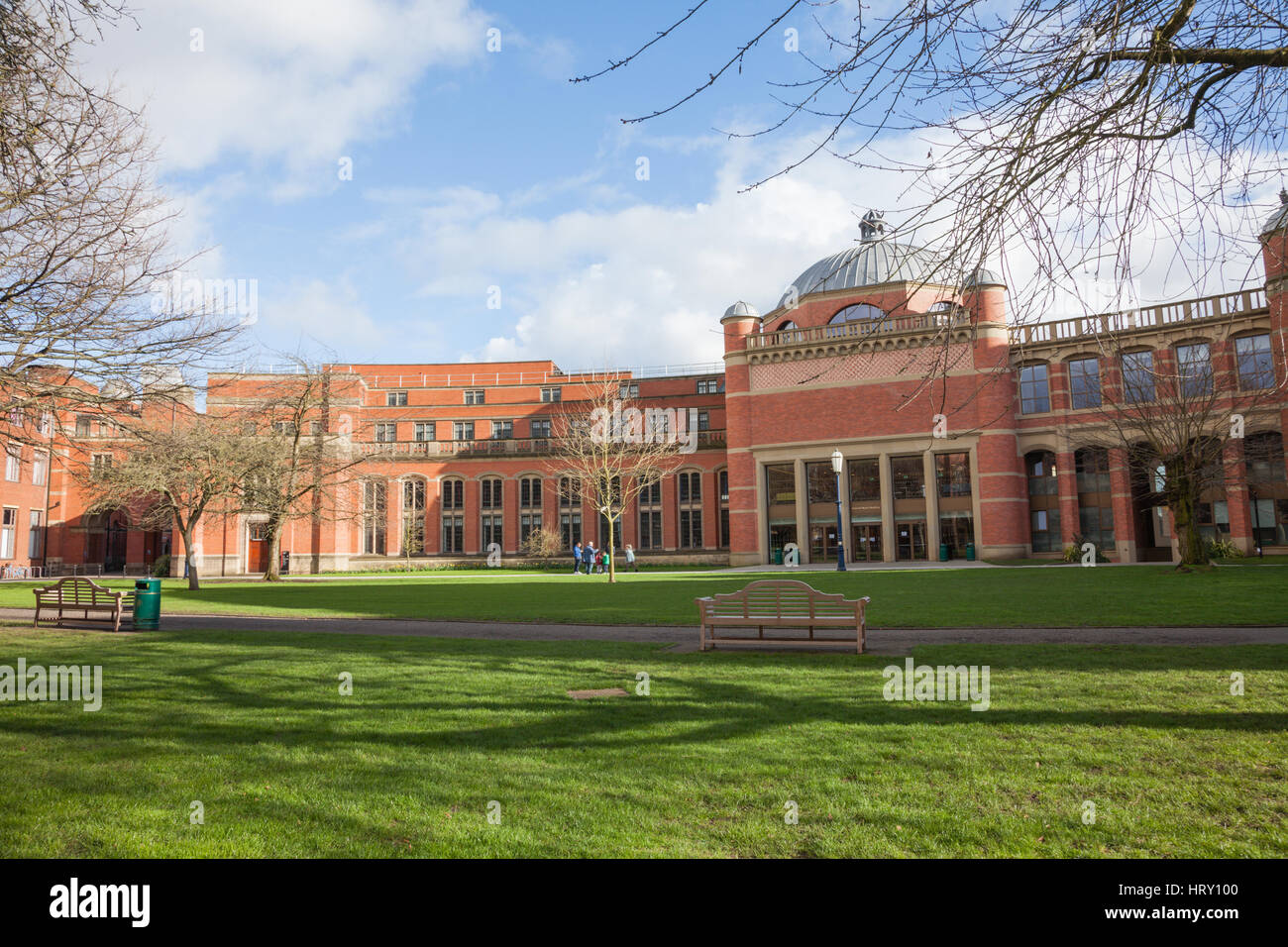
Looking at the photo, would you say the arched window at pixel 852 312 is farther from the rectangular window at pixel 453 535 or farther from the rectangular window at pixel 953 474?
the rectangular window at pixel 453 535

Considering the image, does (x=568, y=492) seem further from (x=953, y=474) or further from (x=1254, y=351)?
(x=1254, y=351)

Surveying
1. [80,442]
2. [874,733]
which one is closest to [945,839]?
[874,733]

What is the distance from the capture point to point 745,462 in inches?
1841

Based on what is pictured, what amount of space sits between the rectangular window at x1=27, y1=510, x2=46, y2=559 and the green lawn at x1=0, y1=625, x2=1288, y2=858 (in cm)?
5173

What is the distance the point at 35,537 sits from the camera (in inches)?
1950

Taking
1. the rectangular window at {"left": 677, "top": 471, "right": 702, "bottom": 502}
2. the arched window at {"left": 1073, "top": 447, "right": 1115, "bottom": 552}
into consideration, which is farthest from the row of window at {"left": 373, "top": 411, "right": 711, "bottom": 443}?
the arched window at {"left": 1073, "top": 447, "right": 1115, "bottom": 552}

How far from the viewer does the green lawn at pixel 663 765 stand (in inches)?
159

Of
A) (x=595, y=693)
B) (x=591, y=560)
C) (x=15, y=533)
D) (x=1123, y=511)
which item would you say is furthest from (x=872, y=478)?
(x=15, y=533)

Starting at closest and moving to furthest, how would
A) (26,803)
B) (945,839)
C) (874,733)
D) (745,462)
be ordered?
1. (945,839)
2. (26,803)
3. (874,733)
4. (745,462)

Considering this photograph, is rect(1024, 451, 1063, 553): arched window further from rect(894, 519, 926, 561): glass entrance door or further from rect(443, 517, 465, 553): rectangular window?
rect(443, 517, 465, 553): rectangular window
